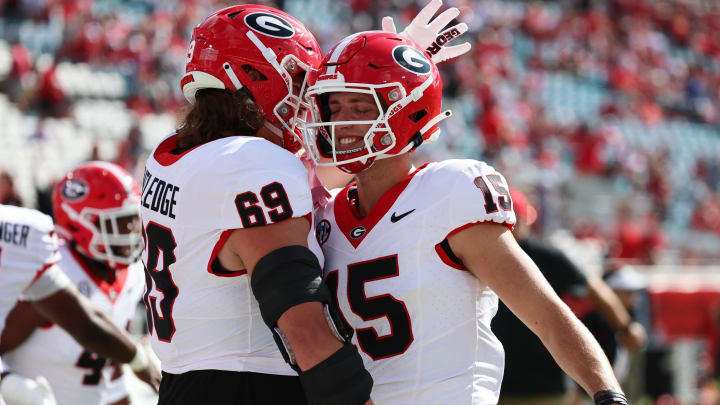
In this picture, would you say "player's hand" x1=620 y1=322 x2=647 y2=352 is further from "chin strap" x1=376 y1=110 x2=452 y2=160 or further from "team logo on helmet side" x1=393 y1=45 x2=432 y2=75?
"team logo on helmet side" x1=393 y1=45 x2=432 y2=75

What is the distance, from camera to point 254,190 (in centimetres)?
219

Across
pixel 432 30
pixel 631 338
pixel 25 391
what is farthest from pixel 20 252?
pixel 631 338

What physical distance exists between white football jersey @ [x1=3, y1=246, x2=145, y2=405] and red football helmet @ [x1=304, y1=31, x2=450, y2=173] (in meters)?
1.71

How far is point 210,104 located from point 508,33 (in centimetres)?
1801

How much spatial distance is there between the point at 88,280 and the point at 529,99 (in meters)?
15.2

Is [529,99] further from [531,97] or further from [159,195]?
[159,195]

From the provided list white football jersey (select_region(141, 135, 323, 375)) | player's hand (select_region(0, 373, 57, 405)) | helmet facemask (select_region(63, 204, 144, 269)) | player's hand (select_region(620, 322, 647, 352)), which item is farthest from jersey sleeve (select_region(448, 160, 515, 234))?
player's hand (select_region(620, 322, 647, 352))

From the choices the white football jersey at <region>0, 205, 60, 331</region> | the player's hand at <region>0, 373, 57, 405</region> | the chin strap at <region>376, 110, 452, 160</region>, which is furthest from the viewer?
the player's hand at <region>0, 373, 57, 405</region>

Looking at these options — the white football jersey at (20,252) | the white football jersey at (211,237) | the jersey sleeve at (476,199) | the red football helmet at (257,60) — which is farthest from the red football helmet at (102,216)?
the jersey sleeve at (476,199)

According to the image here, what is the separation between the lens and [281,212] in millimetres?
2176

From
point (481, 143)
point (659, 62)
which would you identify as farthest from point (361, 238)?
point (659, 62)

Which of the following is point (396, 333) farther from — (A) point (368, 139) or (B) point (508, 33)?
(B) point (508, 33)

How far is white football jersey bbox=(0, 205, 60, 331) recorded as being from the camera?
10.6ft

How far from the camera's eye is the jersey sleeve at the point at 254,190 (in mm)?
2180
